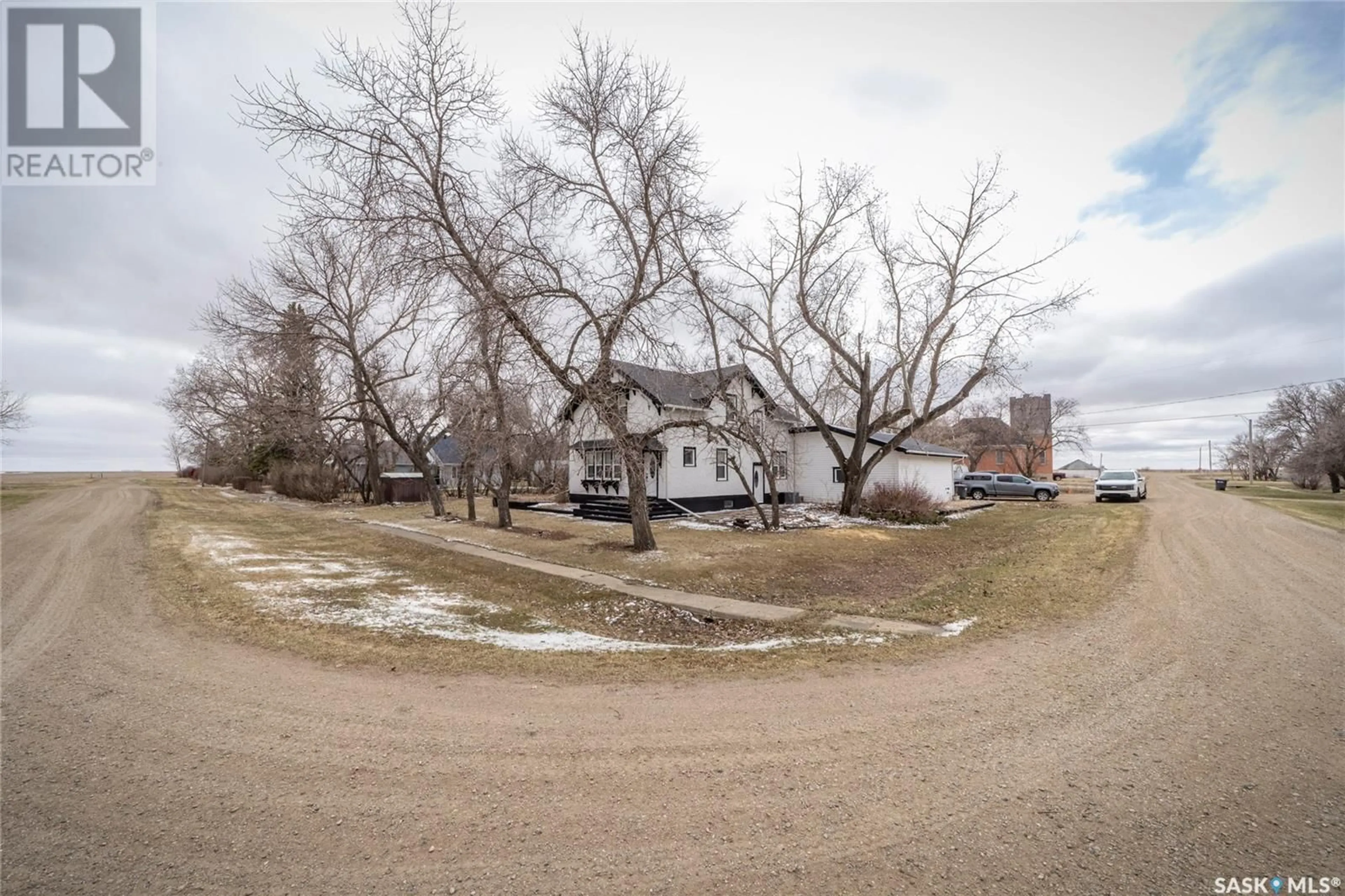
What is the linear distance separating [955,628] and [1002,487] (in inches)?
1332

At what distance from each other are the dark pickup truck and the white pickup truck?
290cm

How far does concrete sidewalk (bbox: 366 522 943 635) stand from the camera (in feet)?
25.7

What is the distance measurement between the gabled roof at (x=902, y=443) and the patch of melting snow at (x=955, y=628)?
19359 mm

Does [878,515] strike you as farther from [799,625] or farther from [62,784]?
[62,784]

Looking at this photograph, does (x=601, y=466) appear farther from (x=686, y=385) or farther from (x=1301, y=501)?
(x=1301, y=501)

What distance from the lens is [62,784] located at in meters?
3.57

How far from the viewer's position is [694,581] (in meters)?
10.9

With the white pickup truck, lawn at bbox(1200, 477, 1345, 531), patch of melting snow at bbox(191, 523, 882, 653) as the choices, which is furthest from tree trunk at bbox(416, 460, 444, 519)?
the white pickup truck

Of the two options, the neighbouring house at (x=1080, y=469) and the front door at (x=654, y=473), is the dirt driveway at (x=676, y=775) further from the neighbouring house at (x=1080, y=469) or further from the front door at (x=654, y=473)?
the neighbouring house at (x=1080, y=469)

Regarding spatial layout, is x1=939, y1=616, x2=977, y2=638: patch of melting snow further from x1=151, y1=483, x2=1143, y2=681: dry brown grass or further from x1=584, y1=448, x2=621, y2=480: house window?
x1=584, y1=448, x2=621, y2=480: house window

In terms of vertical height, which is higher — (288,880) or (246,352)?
(246,352)

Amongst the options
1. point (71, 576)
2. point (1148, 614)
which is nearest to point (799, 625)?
point (1148, 614)

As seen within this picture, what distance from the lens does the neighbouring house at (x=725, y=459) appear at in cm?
2192

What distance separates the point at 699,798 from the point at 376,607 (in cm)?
709
